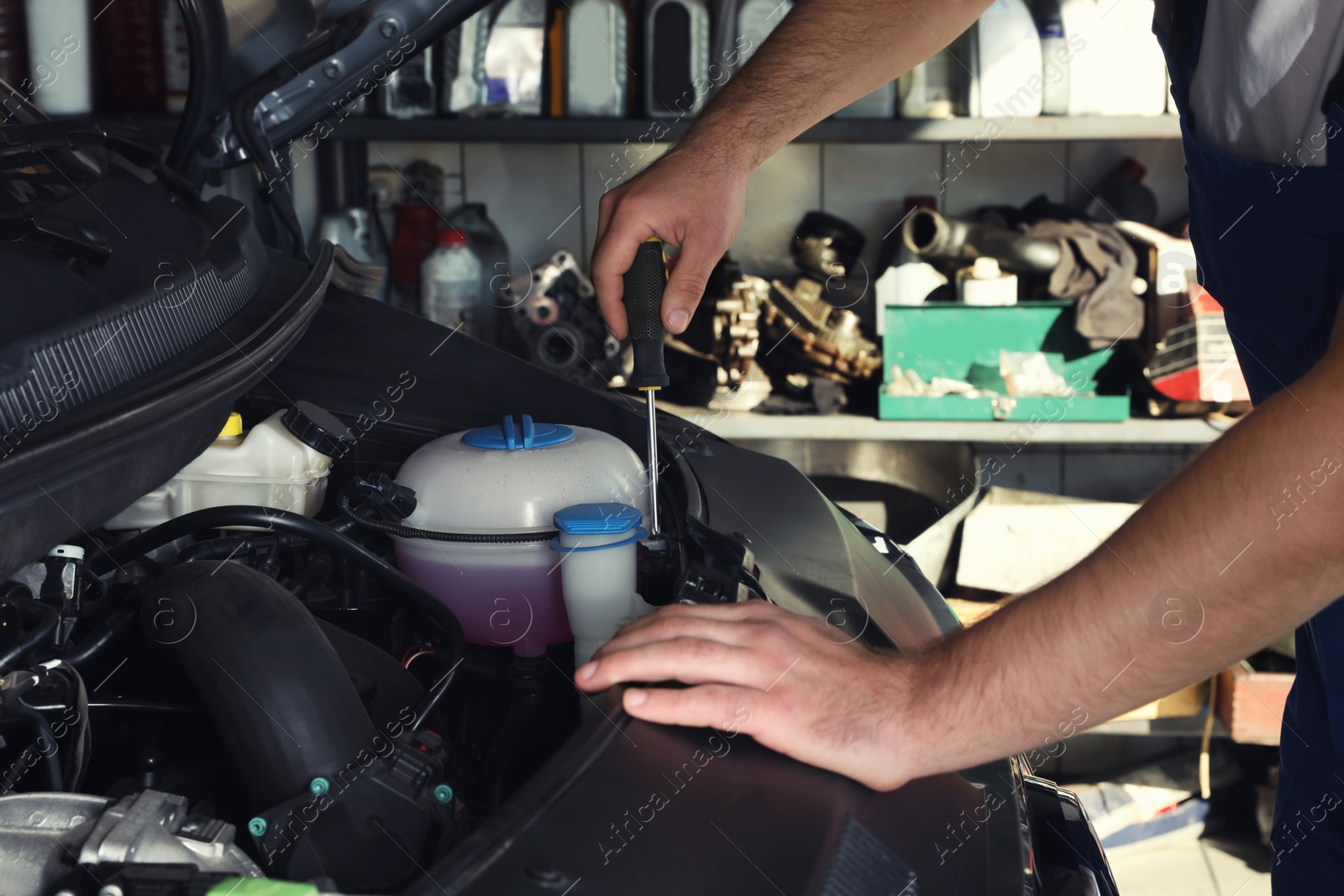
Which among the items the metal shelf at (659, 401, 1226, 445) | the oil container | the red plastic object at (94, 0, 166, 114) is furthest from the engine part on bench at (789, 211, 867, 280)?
the oil container

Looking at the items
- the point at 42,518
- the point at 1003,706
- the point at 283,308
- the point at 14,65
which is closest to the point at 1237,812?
the point at 1003,706

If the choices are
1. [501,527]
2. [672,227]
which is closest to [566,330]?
[672,227]

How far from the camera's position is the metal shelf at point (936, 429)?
2.07 m

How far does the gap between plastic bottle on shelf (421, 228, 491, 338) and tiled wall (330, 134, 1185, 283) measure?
0.31m

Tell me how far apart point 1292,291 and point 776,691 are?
0.59m

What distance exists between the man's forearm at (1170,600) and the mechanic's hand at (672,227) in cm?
41

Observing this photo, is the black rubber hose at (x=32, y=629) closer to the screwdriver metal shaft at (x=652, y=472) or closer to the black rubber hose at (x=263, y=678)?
the black rubber hose at (x=263, y=678)

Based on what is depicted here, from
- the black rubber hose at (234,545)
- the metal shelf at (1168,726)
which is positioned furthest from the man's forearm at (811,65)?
the metal shelf at (1168,726)

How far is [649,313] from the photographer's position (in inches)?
35.0

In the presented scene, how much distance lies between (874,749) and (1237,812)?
2148mm

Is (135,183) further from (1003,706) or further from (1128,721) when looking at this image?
(1128,721)

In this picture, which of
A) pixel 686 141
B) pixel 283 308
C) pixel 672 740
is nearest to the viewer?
pixel 672 740

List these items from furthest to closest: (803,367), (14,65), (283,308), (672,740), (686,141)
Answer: (803,367) < (14,65) < (686,141) < (283,308) < (672,740)

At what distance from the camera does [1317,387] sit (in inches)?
21.6
